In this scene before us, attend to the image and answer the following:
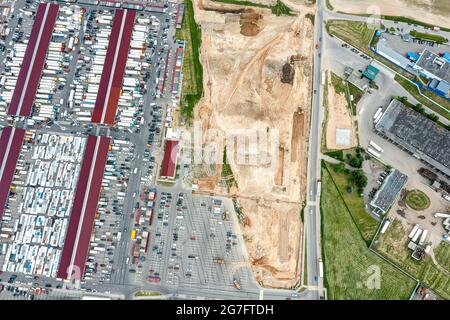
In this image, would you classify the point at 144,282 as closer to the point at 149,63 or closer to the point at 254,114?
the point at 254,114

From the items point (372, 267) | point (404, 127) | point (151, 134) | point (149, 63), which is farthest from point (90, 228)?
point (404, 127)

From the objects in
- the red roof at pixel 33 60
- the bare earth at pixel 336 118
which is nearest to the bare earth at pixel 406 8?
the bare earth at pixel 336 118

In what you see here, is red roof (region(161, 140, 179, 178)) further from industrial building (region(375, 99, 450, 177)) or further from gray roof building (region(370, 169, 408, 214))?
industrial building (region(375, 99, 450, 177))

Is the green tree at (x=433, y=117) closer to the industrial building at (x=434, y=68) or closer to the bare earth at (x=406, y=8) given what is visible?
the industrial building at (x=434, y=68)

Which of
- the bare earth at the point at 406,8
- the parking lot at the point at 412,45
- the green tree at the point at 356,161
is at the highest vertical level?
the bare earth at the point at 406,8

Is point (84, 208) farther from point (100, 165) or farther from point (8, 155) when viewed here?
point (8, 155)

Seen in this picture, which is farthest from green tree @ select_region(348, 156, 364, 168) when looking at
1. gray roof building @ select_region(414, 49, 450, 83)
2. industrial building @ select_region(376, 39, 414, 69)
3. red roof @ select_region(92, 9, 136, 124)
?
red roof @ select_region(92, 9, 136, 124)

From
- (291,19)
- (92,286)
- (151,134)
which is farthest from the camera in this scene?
(291,19)

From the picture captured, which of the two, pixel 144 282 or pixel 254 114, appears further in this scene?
pixel 254 114
